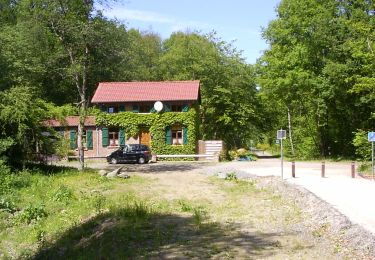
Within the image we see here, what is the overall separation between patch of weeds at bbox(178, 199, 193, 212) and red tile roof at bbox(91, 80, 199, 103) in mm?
24099

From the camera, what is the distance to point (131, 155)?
3659cm

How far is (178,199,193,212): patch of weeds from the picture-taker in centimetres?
1484

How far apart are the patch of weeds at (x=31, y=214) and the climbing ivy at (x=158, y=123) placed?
25492 mm

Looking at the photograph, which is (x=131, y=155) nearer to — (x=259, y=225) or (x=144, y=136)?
(x=144, y=136)

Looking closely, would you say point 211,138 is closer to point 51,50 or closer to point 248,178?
point 51,50

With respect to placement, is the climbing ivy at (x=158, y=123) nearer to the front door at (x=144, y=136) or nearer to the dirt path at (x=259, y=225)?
the front door at (x=144, y=136)

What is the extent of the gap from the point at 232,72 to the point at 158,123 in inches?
463

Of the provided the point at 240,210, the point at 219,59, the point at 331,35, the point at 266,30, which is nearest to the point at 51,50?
the point at 219,59

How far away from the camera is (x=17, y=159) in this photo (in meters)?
23.5

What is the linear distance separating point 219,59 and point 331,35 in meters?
13.5

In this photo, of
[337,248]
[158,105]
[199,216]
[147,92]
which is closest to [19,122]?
[199,216]

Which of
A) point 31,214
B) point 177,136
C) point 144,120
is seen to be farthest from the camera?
point 144,120

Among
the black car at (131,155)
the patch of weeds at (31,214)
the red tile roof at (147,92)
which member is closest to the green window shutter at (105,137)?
the red tile roof at (147,92)

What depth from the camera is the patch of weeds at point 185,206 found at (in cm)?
1484
